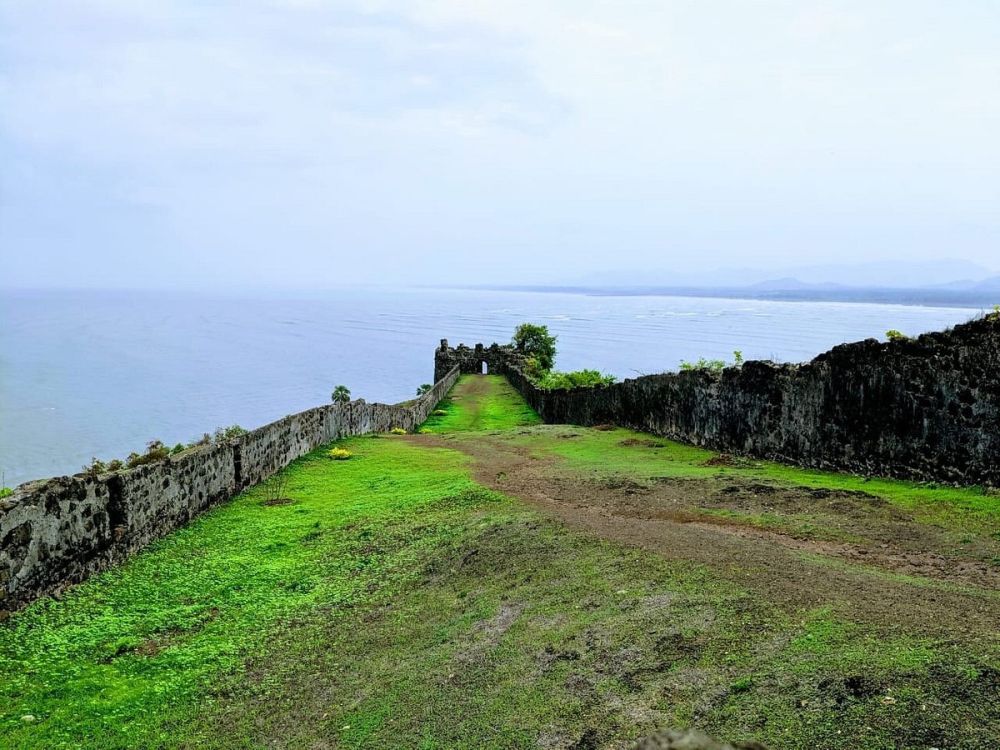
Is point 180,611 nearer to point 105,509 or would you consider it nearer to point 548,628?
point 105,509

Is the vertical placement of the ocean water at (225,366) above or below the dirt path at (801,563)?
below

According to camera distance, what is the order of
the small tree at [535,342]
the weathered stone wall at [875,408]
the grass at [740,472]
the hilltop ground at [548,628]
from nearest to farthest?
1. the hilltop ground at [548,628]
2. the grass at [740,472]
3. the weathered stone wall at [875,408]
4. the small tree at [535,342]

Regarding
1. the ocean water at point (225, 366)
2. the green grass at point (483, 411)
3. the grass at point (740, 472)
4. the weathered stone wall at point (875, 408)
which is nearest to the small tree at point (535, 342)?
the green grass at point (483, 411)

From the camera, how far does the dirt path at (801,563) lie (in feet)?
21.3

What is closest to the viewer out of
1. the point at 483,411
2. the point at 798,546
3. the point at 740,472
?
the point at 798,546

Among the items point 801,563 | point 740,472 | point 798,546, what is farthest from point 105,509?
point 740,472

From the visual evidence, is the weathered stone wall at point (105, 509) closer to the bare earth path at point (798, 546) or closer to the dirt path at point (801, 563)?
the bare earth path at point (798, 546)

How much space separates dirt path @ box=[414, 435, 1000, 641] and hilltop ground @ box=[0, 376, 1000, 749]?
0.04 m

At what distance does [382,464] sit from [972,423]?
12780 mm

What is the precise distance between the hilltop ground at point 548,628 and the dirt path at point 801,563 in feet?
0.14

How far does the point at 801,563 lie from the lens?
812 cm

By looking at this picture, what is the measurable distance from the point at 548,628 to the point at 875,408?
7.77m

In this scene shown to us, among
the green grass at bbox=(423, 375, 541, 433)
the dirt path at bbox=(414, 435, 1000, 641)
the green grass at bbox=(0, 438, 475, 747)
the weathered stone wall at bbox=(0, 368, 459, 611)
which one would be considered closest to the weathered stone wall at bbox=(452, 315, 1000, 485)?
the dirt path at bbox=(414, 435, 1000, 641)

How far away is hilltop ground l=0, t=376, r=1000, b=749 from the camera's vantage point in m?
5.46
